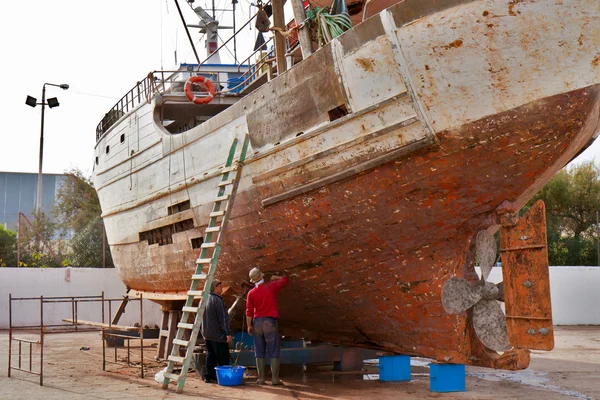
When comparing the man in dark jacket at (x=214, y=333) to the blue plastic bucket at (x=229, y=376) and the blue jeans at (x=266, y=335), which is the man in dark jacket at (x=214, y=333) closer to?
the blue plastic bucket at (x=229, y=376)

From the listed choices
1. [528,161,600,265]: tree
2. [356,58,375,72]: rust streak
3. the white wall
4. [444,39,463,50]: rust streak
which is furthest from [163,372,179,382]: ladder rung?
[528,161,600,265]: tree

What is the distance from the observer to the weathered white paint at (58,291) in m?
17.7

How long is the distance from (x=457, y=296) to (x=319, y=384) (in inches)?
84.8

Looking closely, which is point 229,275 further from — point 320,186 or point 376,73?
point 376,73

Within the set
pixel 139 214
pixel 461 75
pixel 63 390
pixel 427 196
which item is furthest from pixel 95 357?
pixel 461 75

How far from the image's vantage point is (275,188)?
7379mm

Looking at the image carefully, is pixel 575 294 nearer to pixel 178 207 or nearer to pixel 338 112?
pixel 178 207

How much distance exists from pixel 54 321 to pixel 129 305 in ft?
6.41

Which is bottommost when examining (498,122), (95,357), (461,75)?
(95,357)

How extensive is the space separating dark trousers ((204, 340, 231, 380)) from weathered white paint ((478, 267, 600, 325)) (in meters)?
10.2

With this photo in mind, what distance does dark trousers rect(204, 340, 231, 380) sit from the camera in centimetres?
819

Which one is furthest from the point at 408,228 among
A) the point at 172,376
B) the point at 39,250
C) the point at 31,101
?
the point at 31,101

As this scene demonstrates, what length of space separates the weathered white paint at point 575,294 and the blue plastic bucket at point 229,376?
10486mm

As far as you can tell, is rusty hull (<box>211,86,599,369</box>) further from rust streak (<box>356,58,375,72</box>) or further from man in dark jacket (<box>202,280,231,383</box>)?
rust streak (<box>356,58,375,72</box>)
